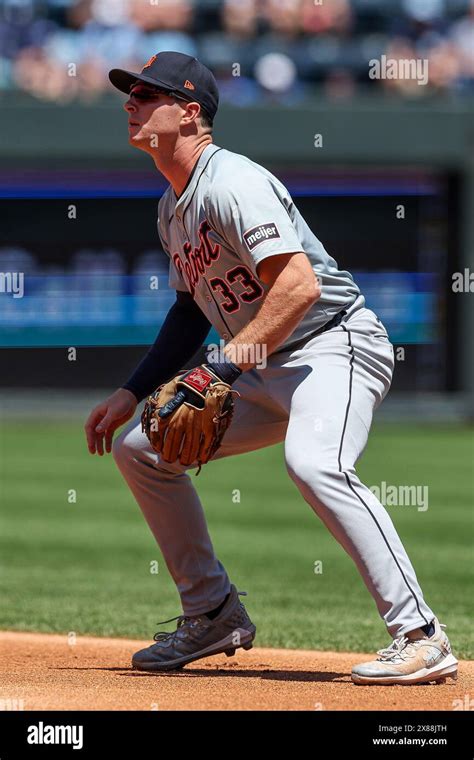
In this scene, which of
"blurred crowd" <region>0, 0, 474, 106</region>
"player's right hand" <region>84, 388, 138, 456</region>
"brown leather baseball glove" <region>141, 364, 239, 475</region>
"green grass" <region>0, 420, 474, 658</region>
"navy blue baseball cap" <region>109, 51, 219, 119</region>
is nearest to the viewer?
"brown leather baseball glove" <region>141, 364, 239, 475</region>

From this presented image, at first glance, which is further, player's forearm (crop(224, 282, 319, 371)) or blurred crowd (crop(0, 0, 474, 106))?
blurred crowd (crop(0, 0, 474, 106))

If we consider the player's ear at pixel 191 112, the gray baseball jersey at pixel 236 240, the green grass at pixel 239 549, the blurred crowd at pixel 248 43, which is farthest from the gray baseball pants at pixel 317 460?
the blurred crowd at pixel 248 43

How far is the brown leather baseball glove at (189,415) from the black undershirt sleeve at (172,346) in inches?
20.5

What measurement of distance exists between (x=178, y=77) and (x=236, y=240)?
585 millimetres

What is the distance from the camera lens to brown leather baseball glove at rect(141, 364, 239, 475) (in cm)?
383

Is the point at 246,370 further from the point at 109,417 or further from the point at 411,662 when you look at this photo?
the point at 411,662

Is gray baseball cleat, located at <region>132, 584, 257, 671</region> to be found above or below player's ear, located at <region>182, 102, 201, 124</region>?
below

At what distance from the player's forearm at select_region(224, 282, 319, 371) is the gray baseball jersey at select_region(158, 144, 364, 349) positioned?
0.12 metres

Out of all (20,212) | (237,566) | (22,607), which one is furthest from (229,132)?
(22,607)

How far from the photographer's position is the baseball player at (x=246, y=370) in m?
3.77

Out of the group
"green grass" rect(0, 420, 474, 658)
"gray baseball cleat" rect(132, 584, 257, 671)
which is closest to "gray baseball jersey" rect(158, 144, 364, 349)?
"gray baseball cleat" rect(132, 584, 257, 671)

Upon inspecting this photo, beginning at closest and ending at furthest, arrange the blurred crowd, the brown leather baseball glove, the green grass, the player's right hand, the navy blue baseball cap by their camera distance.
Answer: the brown leather baseball glove
the navy blue baseball cap
the player's right hand
the green grass
the blurred crowd

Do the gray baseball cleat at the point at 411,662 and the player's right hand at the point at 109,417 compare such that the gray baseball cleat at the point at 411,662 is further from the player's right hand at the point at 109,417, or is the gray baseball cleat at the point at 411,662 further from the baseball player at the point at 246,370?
the player's right hand at the point at 109,417

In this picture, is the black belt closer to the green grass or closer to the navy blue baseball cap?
the navy blue baseball cap
